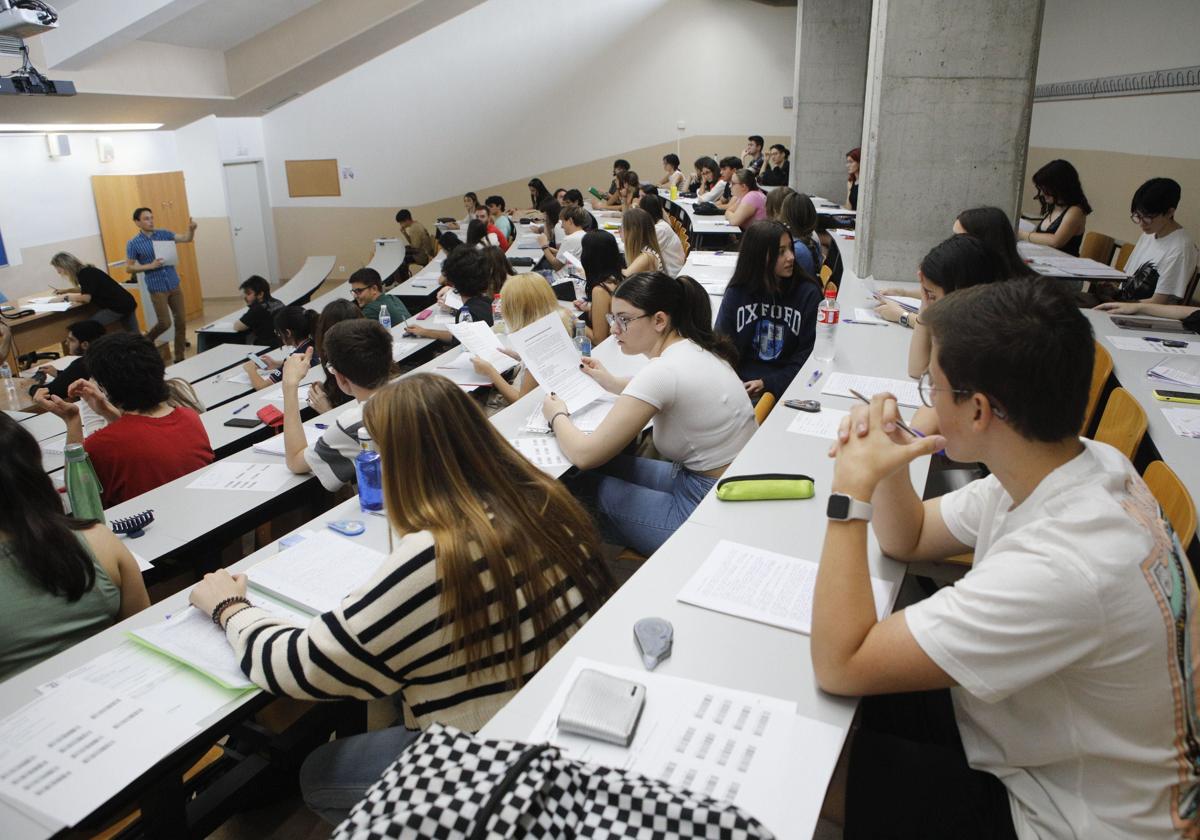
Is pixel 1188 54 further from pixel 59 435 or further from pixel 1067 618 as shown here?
pixel 59 435

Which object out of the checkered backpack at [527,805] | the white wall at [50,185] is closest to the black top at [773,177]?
the white wall at [50,185]

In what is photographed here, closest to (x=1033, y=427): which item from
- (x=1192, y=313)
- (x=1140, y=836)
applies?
(x=1140, y=836)

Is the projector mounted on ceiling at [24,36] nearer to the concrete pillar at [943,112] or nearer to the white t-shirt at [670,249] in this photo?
the white t-shirt at [670,249]

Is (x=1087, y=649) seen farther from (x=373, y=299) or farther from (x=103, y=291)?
(x=103, y=291)

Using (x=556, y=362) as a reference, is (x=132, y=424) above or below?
below

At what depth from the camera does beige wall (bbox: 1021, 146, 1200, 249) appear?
604 centimetres

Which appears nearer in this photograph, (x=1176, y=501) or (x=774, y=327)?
(x=1176, y=501)

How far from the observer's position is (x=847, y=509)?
1.48 m

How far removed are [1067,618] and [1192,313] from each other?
3724 mm

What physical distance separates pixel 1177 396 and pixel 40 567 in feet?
12.4

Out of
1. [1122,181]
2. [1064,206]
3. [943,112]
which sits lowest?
[1064,206]

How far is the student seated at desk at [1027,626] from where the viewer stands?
1213 millimetres

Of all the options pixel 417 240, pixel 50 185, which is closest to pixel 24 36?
pixel 50 185

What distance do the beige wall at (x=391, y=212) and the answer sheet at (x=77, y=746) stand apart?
12916 millimetres
